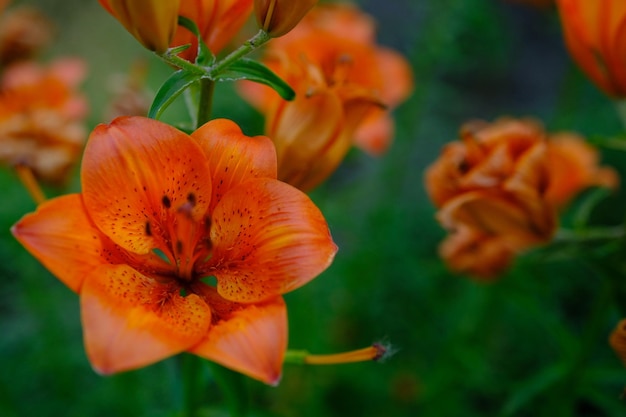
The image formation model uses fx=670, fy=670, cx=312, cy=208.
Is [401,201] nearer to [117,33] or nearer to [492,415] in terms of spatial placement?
[492,415]

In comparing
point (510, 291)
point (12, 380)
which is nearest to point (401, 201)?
point (510, 291)

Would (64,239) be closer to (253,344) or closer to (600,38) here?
(253,344)

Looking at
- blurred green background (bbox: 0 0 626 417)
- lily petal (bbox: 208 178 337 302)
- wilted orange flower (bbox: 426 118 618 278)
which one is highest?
lily petal (bbox: 208 178 337 302)

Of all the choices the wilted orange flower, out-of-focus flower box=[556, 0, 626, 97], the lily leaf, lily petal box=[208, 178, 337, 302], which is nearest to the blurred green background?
the wilted orange flower

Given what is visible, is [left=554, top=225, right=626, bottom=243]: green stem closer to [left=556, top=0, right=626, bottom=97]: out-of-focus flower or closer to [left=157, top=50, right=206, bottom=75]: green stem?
[left=556, top=0, right=626, bottom=97]: out-of-focus flower

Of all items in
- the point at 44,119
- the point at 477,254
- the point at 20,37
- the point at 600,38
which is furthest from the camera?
the point at 20,37

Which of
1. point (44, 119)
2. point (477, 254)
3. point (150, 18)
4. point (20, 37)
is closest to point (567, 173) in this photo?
point (477, 254)
